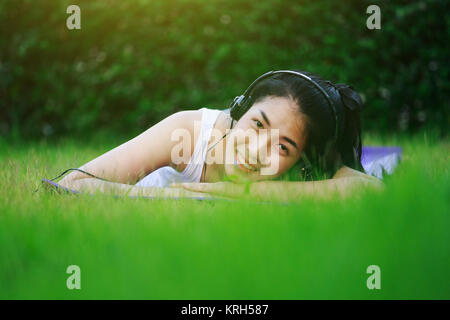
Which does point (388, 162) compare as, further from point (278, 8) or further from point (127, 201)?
point (278, 8)

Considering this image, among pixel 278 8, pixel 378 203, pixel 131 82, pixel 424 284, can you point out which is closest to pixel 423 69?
pixel 278 8

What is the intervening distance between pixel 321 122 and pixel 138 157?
3.13 feet

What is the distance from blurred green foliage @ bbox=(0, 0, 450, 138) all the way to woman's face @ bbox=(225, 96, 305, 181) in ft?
9.20

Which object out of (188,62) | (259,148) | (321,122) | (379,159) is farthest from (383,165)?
(188,62)

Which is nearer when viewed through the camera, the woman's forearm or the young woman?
the woman's forearm

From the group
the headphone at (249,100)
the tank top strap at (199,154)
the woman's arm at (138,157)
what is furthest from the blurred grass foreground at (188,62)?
the headphone at (249,100)

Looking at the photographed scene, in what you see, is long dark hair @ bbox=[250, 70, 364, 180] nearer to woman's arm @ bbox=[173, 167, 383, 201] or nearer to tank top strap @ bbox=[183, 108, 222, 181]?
woman's arm @ bbox=[173, 167, 383, 201]

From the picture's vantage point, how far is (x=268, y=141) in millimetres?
2285

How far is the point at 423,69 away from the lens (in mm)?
5078

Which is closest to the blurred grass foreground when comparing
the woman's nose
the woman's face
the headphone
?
the headphone

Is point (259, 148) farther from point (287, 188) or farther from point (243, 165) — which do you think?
point (287, 188)

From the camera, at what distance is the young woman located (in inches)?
86.3

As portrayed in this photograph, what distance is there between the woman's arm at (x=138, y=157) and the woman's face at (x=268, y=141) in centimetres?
37

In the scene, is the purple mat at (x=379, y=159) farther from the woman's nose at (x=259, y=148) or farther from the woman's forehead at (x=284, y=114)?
the woman's nose at (x=259, y=148)
